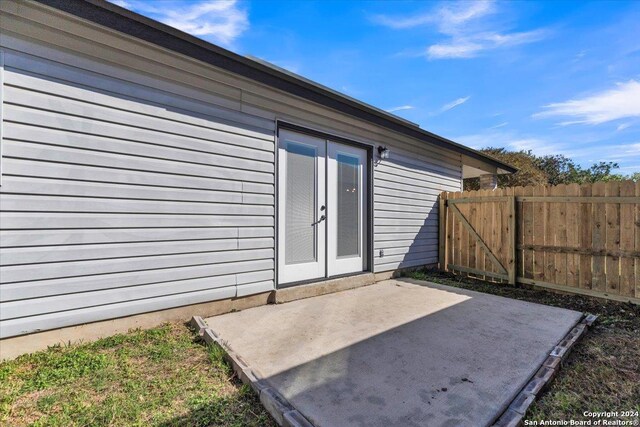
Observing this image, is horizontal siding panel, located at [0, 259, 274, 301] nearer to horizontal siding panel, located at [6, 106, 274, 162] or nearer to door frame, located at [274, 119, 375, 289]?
door frame, located at [274, 119, 375, 289]

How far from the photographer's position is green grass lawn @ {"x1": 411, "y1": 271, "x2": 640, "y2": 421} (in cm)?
178

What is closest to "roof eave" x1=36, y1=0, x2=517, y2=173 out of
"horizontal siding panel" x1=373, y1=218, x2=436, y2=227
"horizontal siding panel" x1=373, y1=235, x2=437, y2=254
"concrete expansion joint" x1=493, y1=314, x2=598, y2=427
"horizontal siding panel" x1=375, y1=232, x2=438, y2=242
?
"horizontal siding panel" x1=373, y1=218, x2=436, y2=227

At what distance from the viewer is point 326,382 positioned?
1.95 m

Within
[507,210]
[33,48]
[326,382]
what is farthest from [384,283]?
[33,48]

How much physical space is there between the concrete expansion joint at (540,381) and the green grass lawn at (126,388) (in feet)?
4.32

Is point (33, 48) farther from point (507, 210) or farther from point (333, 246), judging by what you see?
point (507, 210)

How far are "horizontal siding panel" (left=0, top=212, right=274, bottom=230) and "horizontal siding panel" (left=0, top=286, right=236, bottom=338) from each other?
719mm

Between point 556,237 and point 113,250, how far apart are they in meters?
5.83

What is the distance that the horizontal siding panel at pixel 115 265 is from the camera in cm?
227

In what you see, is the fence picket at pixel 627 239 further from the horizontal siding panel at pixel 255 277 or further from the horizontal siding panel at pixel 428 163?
the horizontal siding panel at pixel 255 277

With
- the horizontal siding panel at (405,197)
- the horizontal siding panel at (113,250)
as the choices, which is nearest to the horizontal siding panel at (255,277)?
the horizontal siding panel at (113,250)

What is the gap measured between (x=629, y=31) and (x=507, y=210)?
10.4ft

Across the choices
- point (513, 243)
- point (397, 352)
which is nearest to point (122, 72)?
point (397, 352)

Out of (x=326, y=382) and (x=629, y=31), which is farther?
(x=629, y=31)
